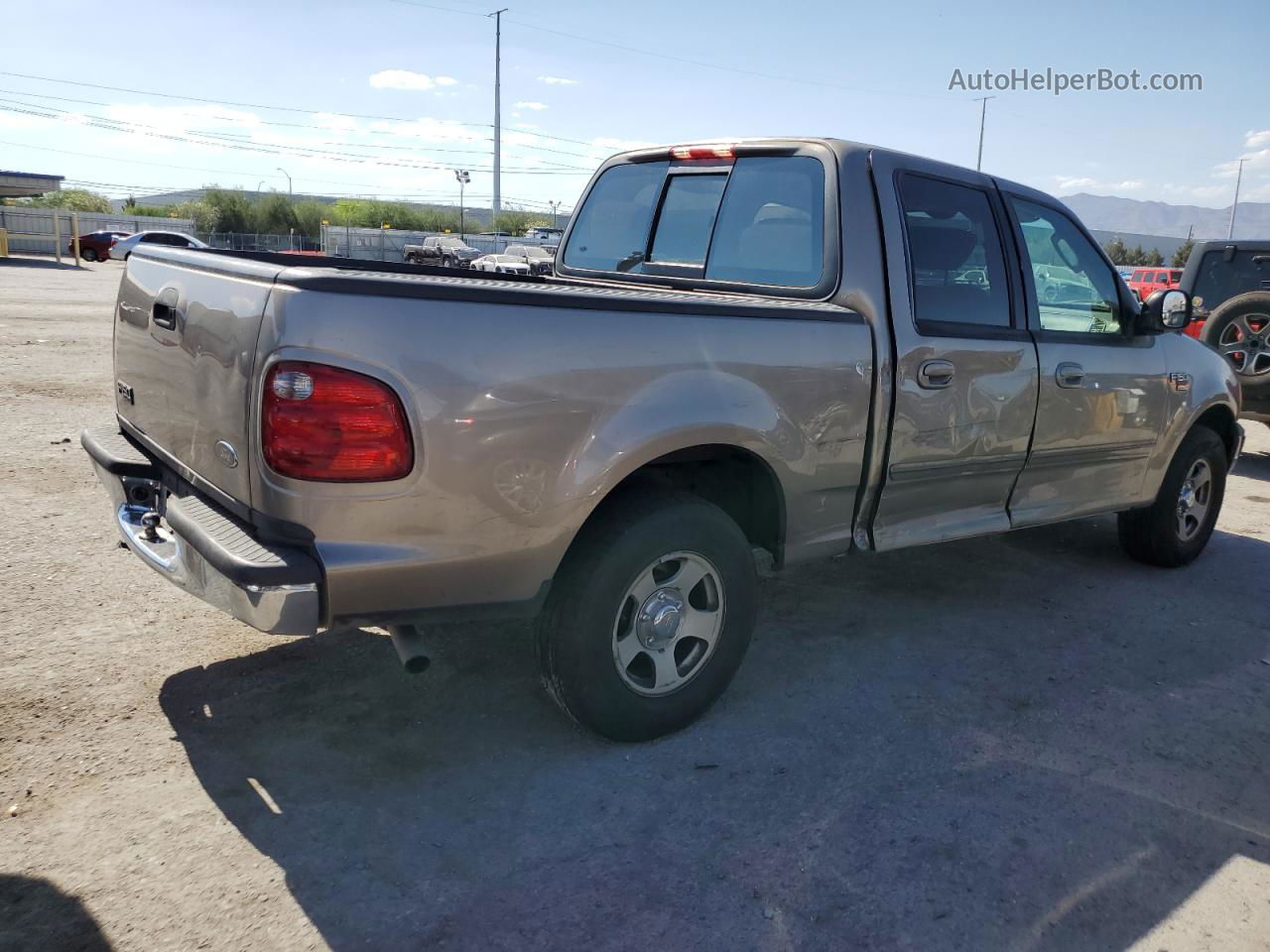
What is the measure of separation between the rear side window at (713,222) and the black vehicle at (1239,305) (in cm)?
484

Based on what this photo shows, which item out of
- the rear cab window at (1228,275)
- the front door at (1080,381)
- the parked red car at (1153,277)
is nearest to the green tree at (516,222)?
the parked red car at (1153,277)

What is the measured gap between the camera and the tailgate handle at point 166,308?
2898mm

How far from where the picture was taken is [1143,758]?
3.34 metres

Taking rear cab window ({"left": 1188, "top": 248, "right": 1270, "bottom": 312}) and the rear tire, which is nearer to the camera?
the rear tire

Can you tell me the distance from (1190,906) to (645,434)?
6.43 ft

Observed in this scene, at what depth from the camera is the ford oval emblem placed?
2539 millimetres

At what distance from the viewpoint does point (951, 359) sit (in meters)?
3.74

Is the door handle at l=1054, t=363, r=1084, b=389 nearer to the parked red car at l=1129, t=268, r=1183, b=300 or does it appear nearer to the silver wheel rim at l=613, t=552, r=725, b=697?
the silver wheel rim at l=613, t=552, r=725, b=697

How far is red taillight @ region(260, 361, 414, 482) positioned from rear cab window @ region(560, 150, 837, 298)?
1840mm

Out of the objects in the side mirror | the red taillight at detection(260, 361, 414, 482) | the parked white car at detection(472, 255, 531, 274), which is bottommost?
the red taillight at detection(260, 361, 414, 482)

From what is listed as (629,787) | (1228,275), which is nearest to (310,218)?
(1228,275)

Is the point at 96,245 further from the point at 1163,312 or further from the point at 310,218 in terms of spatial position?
the point at 1163,312

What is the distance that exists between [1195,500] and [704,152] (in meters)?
3.55

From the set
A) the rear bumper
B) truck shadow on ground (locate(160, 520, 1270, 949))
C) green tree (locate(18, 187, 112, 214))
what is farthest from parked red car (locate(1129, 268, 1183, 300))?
green tree (locate(18, 187, 112, 214))
